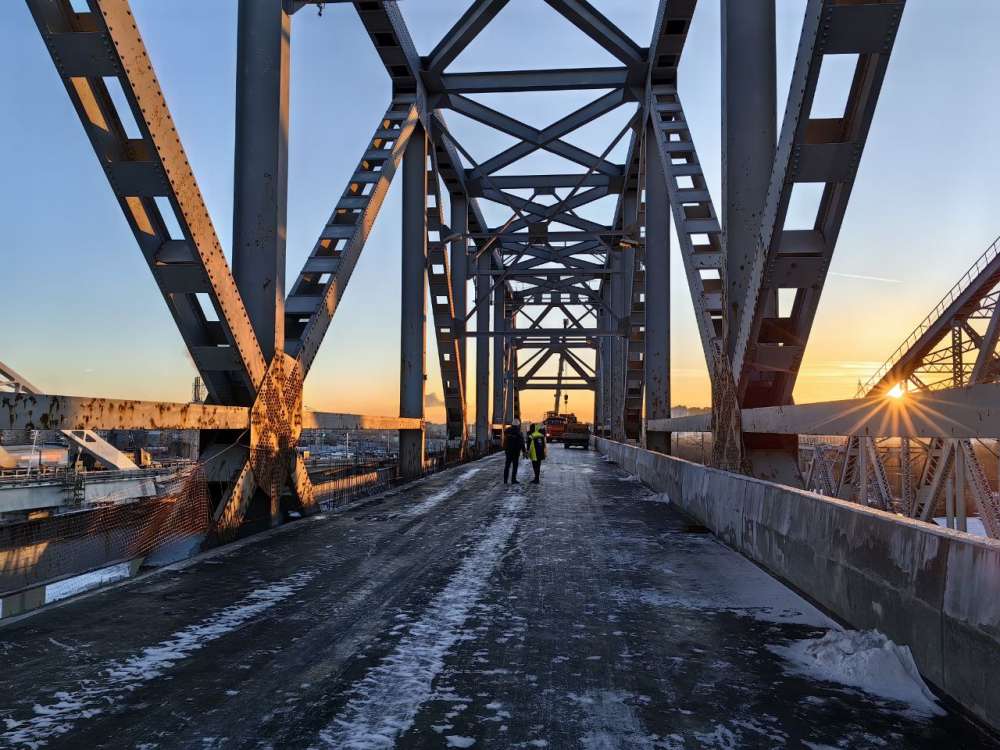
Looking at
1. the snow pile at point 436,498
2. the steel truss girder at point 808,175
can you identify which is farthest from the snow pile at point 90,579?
the steel truss girder at point 808,175

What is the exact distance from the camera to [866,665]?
3818 mm

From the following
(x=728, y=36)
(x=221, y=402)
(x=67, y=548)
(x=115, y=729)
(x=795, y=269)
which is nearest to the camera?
(x=115, y=729)

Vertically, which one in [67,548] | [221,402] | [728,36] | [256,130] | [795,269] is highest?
[728,36]

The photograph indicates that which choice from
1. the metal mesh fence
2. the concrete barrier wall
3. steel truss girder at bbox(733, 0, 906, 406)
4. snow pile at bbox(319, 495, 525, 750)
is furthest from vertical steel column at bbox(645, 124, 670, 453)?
snow pile at bbox(319, 495, 525, 750)

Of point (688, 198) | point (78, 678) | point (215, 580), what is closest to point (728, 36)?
point (688, 198)

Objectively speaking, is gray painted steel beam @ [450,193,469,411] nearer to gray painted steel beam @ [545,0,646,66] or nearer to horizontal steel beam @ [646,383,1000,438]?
gray painted steel beam @ [545,0,646,66]

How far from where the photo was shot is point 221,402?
9109 mm

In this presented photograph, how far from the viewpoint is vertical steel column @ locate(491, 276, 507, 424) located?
47.2 metres

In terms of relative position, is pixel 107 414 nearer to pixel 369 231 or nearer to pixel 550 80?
pixel 369 231

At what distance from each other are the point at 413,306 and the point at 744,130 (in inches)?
506

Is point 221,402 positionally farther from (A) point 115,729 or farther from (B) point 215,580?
(A) point 115,729

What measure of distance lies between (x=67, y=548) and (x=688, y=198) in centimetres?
1208

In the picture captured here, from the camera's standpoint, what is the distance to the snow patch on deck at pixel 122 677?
310 centimetres

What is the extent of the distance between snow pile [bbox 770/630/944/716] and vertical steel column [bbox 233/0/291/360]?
7.92 meters
